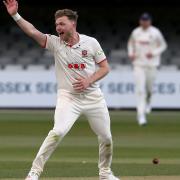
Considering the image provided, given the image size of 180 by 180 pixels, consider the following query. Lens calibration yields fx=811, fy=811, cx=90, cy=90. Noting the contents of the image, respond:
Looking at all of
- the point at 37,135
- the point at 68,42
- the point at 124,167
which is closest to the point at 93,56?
the point at 68,42

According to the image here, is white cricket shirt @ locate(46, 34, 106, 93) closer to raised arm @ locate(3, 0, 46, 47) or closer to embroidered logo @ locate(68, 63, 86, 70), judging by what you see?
embroidered logo @ locate(68, 63, 86, 70)

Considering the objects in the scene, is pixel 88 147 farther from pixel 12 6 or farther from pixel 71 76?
pixel 12 6

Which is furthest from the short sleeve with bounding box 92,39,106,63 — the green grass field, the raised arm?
the green grass field

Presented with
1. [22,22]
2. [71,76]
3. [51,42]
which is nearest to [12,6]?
[22,22]

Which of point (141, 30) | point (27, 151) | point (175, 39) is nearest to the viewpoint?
point (27, 151)

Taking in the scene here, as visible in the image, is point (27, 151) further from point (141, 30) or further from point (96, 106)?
point (141, 30)

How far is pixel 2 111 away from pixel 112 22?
319 inches

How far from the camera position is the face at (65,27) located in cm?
786

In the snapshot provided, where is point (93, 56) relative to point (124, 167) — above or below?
above

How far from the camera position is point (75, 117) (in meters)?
8.02

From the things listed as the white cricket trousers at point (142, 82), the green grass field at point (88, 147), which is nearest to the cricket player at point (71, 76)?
the green grass field at point (88, 147)

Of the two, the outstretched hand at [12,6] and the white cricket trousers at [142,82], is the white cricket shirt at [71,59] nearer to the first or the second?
the outstretched hand at [12,6]

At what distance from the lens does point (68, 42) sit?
26.5 ft

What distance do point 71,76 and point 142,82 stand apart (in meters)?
7.19
